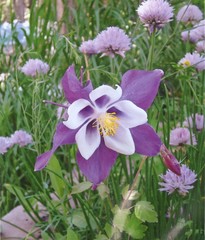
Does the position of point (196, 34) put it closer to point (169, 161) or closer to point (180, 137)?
point (180, 137)

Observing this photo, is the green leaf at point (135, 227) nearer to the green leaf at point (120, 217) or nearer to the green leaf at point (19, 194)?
the green leaf at point (120, 217)

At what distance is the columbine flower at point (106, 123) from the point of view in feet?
2.96

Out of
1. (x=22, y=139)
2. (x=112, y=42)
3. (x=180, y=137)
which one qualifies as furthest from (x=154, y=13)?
(x=22, y=139)

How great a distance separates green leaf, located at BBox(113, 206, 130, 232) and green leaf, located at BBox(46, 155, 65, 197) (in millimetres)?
204

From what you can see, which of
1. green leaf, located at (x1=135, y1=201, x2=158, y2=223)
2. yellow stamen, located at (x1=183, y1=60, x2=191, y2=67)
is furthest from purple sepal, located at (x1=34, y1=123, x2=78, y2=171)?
yellow stamen, located at (x1=183, y1=60, x2=191, y2=67)

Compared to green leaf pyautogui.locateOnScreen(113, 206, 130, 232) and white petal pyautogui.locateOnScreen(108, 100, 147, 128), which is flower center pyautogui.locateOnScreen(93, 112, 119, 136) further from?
green leaf pyautogui.locateOnScreen(113, 206, 130, 232)

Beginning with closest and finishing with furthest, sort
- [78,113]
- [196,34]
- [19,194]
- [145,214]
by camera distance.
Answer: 1. [78,113]
2. [145,214]
3. [19,194]
4. [196,34]

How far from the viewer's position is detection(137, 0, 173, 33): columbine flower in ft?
3.72

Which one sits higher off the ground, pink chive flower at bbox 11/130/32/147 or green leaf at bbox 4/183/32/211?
pink chive flower at bbox 11/130/32/147

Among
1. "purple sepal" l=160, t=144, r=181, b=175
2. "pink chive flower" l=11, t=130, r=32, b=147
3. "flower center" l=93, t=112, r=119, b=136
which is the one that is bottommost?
"pink chive flower" l=11, t=130, r=32, b=147

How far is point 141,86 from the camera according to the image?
3.11ft

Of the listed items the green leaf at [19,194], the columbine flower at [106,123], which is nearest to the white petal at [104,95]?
the columbine flower at [106,123]

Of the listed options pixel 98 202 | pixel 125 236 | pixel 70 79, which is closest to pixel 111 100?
pixel 70 79

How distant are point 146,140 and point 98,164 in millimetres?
85
